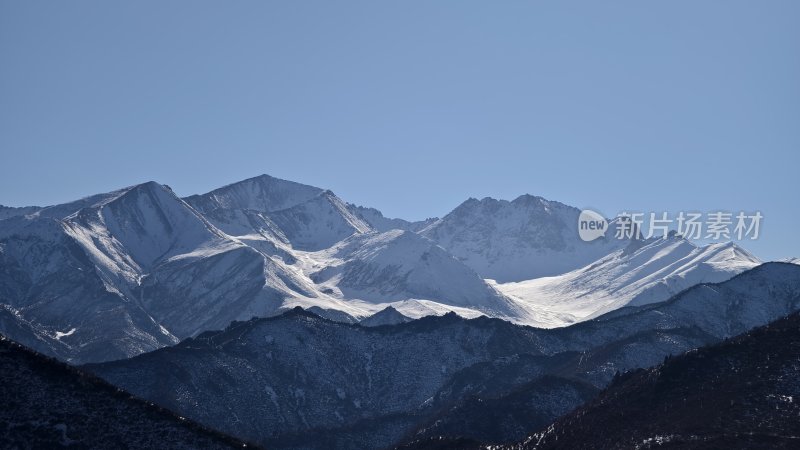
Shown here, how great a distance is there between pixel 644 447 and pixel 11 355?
6750 cm

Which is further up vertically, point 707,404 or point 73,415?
point 73,415

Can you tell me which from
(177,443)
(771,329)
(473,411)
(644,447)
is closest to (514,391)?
(473,411)

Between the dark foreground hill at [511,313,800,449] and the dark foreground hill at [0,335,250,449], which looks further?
the dark foreground hill at [511,313,800,449]

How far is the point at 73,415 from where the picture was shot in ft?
324

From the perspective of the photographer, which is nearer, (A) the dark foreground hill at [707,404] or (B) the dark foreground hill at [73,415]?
(B) the dark foreground hill at [73,415]

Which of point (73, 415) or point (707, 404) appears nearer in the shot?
point (73, 415)

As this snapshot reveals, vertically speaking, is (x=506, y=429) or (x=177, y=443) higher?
(x=177, y=443)

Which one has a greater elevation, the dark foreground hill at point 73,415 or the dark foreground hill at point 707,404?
the dark foreground hill at point 73,415

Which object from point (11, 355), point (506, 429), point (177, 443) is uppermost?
point (11, 355)

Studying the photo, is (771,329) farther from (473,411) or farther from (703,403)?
(473,411)

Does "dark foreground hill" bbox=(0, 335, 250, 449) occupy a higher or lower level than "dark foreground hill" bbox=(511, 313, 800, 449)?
higher

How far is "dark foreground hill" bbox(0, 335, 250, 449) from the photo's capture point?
314 ft

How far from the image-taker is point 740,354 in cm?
Result: 14388

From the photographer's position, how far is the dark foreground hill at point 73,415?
95.6 metres
